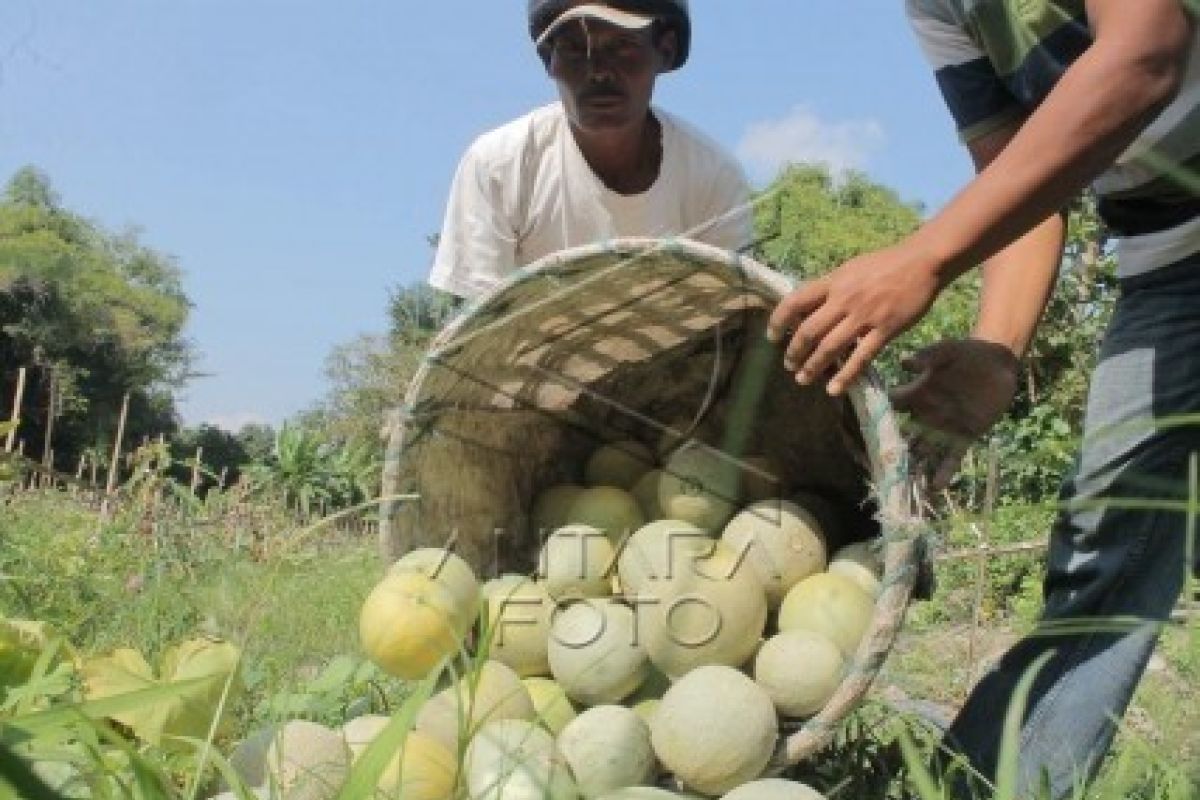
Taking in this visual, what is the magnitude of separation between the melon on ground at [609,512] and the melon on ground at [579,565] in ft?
0.25

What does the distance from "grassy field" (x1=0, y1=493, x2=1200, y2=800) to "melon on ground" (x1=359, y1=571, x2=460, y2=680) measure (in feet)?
0.51

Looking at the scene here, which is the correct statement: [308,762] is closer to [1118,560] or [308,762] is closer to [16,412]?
[1118,560]

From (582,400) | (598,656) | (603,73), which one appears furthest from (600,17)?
(598,656)

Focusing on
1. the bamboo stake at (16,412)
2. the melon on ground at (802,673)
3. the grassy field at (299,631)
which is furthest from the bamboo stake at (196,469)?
the melon on ground at (802,673)

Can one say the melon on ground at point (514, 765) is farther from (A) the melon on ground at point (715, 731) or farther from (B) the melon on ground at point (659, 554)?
(B) the melon on ground at point (659, 554)

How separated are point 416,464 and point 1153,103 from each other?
1.31m

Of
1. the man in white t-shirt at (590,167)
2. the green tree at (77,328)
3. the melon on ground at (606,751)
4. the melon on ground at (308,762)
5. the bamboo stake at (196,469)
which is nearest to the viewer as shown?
the melon on ground at (308,762)

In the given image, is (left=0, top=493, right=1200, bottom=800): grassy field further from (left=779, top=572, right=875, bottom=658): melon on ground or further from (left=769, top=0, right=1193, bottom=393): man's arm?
(left=769, top=0, right=1193, bottom=393): man's arm

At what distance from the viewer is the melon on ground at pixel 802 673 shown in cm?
187

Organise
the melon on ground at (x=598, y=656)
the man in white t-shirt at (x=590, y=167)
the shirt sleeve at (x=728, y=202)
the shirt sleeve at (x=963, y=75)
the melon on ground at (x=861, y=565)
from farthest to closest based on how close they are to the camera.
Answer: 1. the shirt sleeve at (x=728, y=202)
2. the man in white t-shirt at (x=590, y=167)
3. the shirt sleeve at (x=963, y=75)
4. the melon on ground at (x=861, y=565)
5. the melon on ground at (x=598, y=656)

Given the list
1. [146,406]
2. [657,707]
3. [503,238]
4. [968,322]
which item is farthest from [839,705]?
[146,406]

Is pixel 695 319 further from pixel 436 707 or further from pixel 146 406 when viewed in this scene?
pixel 146 406

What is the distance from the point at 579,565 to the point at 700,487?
25cm

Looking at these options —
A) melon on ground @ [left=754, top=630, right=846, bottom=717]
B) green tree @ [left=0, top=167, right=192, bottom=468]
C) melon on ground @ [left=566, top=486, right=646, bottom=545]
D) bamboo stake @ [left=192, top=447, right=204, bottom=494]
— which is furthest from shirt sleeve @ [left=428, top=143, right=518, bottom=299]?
green tree @ [left=0, top=167, right=192, bottom=468]
